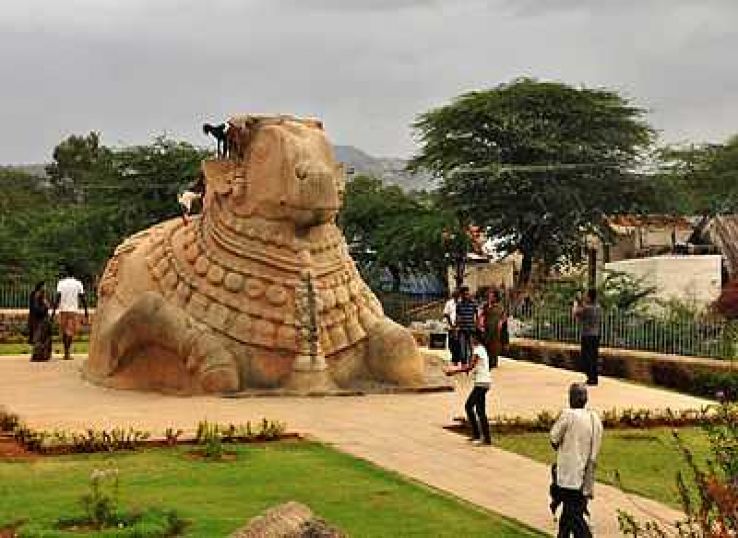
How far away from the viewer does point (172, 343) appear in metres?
14.6

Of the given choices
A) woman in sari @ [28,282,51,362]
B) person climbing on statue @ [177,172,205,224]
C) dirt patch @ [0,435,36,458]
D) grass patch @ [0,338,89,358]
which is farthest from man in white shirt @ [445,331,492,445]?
grass patch @ [0,338,89,358]

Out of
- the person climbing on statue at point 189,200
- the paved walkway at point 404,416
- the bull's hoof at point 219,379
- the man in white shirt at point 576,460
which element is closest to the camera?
the man in white shirt at point 576,460

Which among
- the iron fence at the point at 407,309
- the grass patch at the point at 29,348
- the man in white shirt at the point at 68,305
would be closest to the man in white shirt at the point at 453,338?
the man in white shirt at the point at 68,305

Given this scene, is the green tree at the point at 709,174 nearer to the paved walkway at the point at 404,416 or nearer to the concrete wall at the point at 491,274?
the concrete wall at the point at 491,274

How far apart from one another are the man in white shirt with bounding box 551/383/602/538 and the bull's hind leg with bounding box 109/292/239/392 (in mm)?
6591

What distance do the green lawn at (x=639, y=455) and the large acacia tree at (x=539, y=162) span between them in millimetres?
20569

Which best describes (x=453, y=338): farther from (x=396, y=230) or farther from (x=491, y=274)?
(x=491, y=274)

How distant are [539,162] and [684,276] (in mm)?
7067

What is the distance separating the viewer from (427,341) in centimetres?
2306

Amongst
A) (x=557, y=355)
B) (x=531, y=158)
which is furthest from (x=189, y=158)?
(x=557, y=355)

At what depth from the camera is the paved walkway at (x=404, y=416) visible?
32.4ft

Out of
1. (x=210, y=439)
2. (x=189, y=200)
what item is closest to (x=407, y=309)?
(x=189, y=200)

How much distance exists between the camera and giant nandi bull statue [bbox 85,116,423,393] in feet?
47.9

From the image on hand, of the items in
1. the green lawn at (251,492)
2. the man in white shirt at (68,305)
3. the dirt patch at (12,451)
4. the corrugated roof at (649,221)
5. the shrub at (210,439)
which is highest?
the corrugated roof at (649,221)
